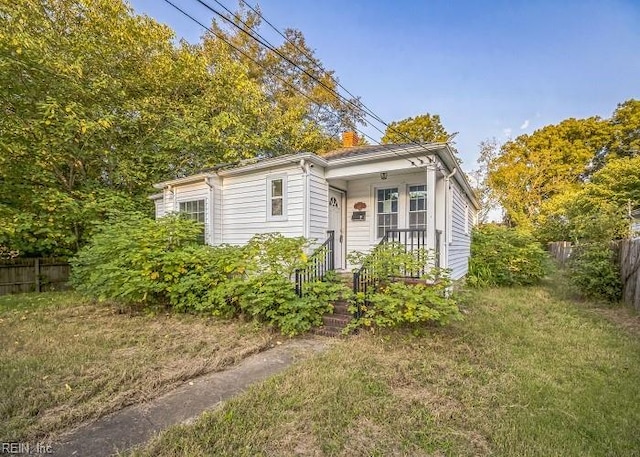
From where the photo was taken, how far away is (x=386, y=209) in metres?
8.06

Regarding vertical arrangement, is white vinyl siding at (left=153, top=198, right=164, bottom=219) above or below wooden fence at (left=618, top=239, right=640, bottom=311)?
above

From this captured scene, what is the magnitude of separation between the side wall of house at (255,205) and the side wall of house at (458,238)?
3.83 meters

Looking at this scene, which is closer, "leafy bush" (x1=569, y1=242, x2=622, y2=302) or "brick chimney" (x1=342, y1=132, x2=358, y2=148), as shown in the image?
"leafy bush" (x1=569, y1=242, x2=622, y2=302)

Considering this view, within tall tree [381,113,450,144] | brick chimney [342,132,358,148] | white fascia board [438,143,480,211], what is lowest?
white fascia board [438,143,480,211]

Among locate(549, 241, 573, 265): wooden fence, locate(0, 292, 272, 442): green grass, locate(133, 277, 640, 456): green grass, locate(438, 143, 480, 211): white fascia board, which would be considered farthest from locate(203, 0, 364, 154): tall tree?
locate(549, 241, 573, 265): wooden fence

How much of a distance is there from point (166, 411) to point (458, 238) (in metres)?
8.45

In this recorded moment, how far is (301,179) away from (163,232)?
3.17m

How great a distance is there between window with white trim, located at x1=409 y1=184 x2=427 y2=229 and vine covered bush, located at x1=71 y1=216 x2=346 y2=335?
2.82 metres

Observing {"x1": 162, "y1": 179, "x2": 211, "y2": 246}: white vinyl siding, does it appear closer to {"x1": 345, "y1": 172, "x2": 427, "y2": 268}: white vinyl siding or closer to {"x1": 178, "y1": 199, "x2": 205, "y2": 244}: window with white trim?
{"x1": 178, "y1": 199, "x2": 205, "y2": 244}: window with white trim

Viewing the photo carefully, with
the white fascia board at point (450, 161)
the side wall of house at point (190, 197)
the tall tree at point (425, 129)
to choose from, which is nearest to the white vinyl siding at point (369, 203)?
the white fascia board at point (450, 161)

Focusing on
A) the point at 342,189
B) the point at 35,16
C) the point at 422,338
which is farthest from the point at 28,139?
the point at 422,338

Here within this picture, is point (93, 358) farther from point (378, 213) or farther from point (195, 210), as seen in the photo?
point (378, 213)

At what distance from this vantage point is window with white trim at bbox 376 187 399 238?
793 centimetres

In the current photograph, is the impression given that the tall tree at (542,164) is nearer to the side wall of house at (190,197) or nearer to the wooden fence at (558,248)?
the wooden fence at (558,248)
